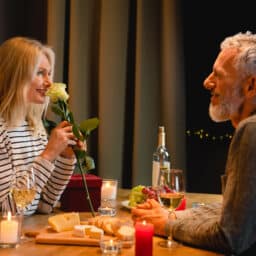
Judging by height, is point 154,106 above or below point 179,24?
below

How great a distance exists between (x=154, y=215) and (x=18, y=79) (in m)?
0.86

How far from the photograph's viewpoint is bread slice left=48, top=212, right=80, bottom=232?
1.55 m

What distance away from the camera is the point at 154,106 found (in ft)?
10.0

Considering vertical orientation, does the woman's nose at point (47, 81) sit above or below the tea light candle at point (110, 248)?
above

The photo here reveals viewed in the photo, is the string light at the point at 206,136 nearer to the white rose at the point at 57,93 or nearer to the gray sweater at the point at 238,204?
the white rose at the point at 57,93

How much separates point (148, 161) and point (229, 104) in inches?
54.3

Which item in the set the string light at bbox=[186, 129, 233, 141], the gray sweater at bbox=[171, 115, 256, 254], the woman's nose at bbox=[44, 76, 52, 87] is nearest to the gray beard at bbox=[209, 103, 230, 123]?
the gray sweater at bbox=[171, 115, 256, 254]

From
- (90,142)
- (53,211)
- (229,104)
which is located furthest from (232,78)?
(90,142)

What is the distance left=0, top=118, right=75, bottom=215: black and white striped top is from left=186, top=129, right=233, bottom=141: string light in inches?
48.8

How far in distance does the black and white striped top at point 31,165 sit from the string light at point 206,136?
124cm

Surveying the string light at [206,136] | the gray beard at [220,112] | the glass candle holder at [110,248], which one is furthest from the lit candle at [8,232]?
the string light at [206,136]

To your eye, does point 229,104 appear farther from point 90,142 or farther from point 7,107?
point 90,142

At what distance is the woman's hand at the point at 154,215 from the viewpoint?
1571 mm

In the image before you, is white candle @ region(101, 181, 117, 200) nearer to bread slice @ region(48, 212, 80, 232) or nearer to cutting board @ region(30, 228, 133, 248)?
bread slice @ region(48, 212, 80, 232)
